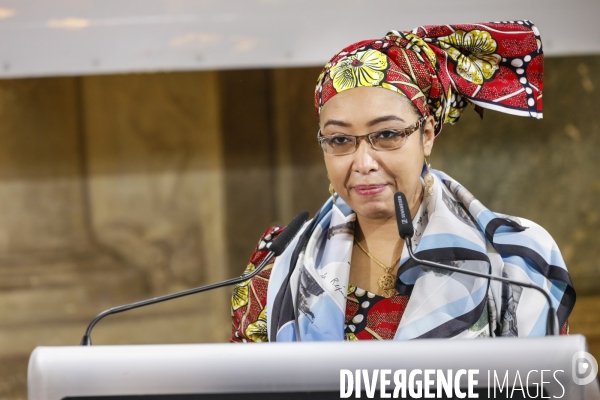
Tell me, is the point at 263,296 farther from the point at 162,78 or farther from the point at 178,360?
the point at 162,78

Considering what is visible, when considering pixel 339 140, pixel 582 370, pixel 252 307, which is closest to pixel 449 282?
pixel 339 140

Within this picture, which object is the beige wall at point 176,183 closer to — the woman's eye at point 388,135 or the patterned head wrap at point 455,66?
the patterned head wrap at point 455,66

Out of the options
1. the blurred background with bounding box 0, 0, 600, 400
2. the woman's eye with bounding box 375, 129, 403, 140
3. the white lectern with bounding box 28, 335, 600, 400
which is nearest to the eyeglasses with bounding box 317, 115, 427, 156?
the woman's eye with bounding box 375, 129, 403, 140

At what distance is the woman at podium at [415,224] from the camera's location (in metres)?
1.40

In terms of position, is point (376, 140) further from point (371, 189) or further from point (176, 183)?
point (176, 183)

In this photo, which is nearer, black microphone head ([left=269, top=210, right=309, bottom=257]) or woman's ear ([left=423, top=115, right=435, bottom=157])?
black microphone head ([left=269, top=210, right=309, bottom=257])

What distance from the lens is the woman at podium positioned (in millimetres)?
1401

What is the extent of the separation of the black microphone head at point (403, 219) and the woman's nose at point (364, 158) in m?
0.25

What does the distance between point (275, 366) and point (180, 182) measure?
2744mm

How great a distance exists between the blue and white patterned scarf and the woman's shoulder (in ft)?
0.15

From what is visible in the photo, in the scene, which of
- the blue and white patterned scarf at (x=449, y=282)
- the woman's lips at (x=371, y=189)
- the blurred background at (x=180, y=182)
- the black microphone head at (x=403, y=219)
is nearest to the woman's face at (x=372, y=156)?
the woman's lips at (x=371, y=189)

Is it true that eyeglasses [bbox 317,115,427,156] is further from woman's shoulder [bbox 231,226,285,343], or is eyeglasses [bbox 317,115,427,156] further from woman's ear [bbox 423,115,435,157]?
woman's shoulder [bbox 231,226,285,343]

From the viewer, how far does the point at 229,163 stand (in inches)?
138

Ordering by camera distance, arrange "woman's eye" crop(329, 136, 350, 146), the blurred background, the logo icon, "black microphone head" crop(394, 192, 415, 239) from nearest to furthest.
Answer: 1. the logo icon
2. "black microphone head" crop(394, 192, 415, 239)
3. "woman's eye" crop(329, 136, 350, 146)
4. the blurred background
